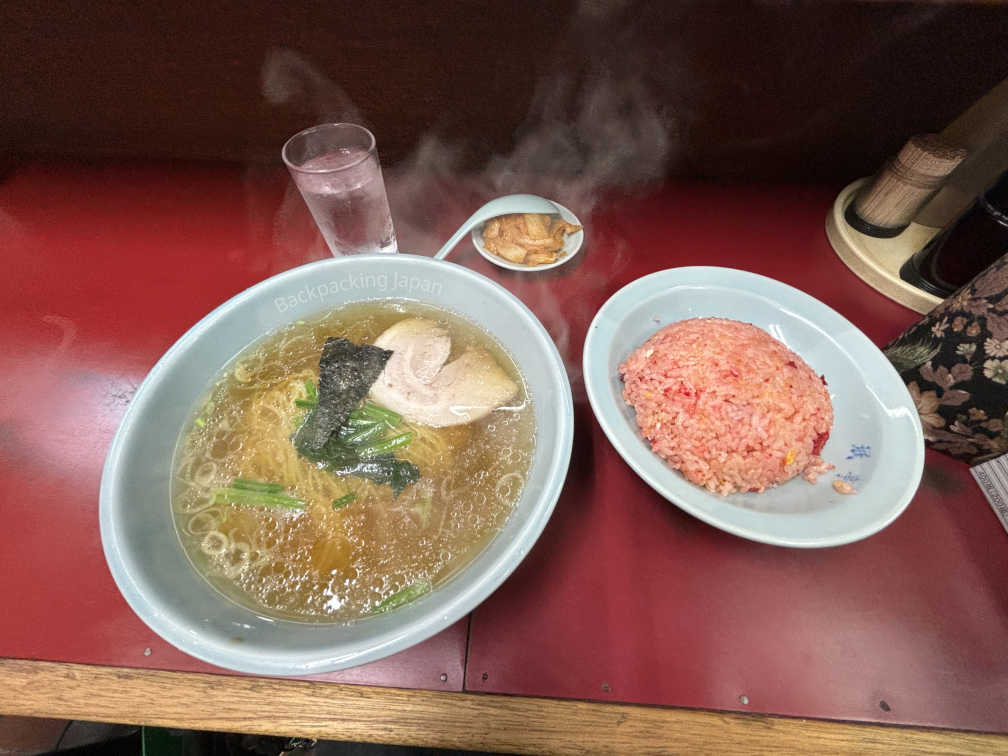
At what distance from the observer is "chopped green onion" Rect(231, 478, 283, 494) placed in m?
1.13

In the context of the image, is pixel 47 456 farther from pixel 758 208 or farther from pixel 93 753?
pixel 758 208

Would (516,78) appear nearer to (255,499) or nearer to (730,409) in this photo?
(730,409)

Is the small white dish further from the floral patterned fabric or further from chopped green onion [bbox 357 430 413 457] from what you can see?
the floral patterned fabric

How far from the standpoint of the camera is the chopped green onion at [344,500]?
1126 millimetres

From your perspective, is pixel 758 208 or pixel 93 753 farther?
pixel 758 208

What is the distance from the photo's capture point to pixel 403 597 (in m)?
0.98

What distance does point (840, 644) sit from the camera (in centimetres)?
100

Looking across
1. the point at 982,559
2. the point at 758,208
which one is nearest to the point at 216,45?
the point at 758,208

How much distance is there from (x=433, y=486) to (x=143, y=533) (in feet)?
1.93

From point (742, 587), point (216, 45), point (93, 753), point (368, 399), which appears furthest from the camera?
point (216, 45)

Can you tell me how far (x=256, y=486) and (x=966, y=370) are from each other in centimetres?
171

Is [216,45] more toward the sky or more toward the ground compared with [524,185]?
more toward the sky

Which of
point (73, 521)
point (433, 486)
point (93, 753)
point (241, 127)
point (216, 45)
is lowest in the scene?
point (93, 753)

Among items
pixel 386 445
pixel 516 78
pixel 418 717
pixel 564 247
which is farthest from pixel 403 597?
pixel 516 78
